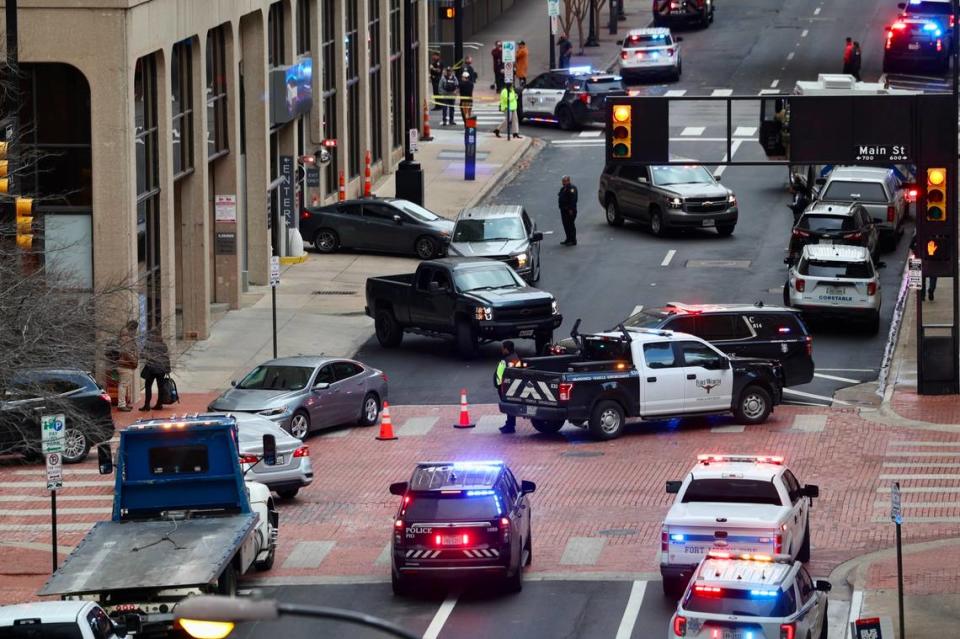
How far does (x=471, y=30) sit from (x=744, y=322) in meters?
51.2

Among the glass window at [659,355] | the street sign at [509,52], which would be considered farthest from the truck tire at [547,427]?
the street sign at [509,52]

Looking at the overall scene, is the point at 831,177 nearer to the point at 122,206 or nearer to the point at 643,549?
the point at 122,206

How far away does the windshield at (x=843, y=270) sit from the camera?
4091cm

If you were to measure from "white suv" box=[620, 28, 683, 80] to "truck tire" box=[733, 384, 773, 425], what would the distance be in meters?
40.1

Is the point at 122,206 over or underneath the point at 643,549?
over

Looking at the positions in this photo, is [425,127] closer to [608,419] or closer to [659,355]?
[659,355]

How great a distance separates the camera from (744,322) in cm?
3678

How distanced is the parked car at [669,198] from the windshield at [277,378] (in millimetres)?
17938

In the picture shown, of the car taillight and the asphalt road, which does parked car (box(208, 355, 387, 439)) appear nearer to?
the asphalt road

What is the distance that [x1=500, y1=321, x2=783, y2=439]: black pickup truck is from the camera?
33.3m

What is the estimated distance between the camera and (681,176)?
51.4 meters

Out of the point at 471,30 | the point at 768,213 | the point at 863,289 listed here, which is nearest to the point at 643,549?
the point at 863,289

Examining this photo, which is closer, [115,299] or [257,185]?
[115,299]

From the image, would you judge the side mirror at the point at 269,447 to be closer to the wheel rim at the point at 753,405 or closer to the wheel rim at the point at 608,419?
the wheel rim at the point at 608,419
